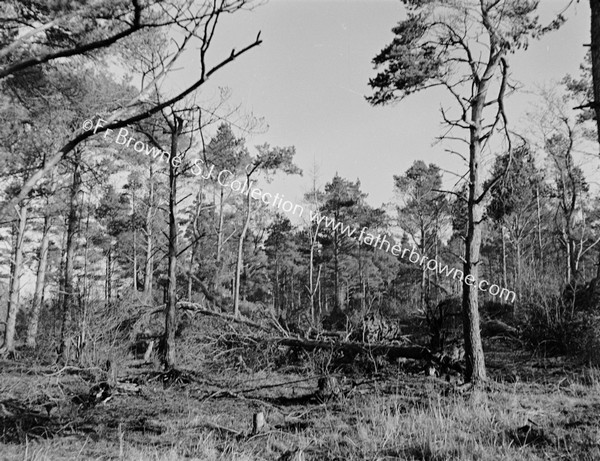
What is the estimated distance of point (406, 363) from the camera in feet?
30.9

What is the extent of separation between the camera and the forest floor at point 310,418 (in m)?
4.48

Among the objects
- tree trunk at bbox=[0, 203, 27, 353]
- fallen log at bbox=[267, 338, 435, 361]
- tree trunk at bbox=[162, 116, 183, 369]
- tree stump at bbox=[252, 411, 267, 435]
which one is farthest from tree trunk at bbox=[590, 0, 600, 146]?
tree trunk at bbox=[0, 203, 27, 353]

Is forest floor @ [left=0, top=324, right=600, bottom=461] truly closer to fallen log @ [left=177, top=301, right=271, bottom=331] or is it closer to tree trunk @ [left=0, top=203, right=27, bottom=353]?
fallen log @ [left=177, top=301, right=271, bottom=331]

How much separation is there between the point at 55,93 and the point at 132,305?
5.55 m

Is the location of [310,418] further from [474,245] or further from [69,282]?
[69,282]

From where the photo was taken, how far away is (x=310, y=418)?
6004mm

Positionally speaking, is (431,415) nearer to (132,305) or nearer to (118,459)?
(118,459)

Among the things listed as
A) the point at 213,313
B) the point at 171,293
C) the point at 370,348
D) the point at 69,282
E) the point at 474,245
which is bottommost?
the point at 370,348

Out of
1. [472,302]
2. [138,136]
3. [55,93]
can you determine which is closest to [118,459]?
[472,302]

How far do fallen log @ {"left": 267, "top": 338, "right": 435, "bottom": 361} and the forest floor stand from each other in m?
0.38

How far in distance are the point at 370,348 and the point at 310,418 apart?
3355 mm

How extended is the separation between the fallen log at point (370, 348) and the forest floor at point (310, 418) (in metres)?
0.38

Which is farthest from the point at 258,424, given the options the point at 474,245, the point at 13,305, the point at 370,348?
the point at 13,305

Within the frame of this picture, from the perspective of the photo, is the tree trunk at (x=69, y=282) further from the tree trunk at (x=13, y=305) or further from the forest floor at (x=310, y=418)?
the tree trunk at (x=13, y=305)
